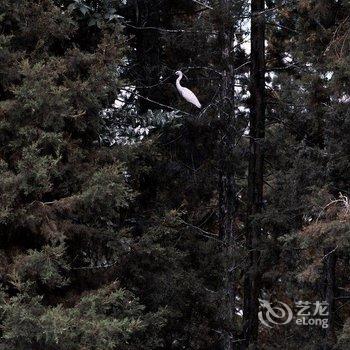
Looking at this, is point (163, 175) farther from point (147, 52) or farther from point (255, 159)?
point (147, 52)

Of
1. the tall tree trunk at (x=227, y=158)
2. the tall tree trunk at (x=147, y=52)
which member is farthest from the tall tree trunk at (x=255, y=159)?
the tall tree trunk at (x=147, y=52)

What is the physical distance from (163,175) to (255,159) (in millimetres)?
1519

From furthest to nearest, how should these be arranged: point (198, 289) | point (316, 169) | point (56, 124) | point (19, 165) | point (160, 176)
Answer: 1. point (160, 176)
2. point (198, 289)
3. point (316, 169)
4. point (56, 124)
5. point (19, 165)

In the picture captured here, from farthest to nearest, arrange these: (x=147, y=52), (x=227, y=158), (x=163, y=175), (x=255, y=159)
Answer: (x=147, y=52) < (x=255, y=159) < (x=163, y=175) < (x=227, y=158)

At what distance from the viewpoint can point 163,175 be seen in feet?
28.0

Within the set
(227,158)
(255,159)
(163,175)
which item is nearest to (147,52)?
(163,175)

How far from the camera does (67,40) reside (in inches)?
251

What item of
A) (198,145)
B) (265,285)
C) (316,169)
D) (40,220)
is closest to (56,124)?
(40,220)

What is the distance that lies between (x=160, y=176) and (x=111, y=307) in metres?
3.22

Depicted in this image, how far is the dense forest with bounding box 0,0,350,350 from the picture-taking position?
5.07m

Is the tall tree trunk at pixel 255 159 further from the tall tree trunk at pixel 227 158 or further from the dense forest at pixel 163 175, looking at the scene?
the tall tree trunk at pixel 227 158

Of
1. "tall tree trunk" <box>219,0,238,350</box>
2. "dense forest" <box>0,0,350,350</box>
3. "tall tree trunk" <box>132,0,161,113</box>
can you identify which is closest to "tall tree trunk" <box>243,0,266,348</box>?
"dense forest" <box>0,0,350,350</box>

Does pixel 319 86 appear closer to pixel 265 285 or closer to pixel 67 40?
pixel 67 40

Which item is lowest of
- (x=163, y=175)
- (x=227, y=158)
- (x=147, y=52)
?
(x=163, y=175)
